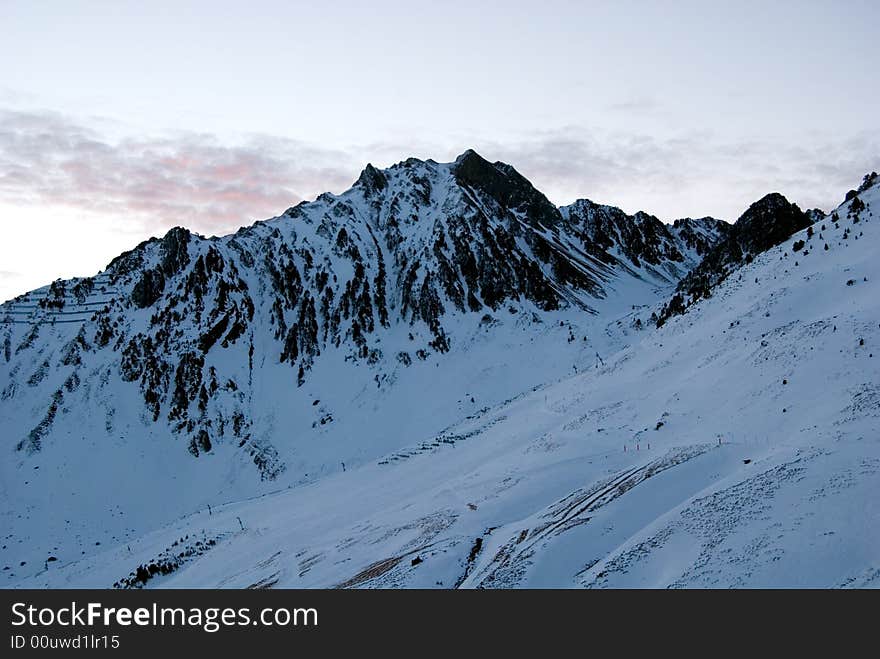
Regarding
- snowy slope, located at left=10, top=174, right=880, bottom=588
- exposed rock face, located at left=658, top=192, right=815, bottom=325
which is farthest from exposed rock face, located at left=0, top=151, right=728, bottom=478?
snowy slope, located at left=10, top=174, right=880, bottom=588

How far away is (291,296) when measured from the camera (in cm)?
9150

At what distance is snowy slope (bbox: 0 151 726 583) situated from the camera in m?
67.8

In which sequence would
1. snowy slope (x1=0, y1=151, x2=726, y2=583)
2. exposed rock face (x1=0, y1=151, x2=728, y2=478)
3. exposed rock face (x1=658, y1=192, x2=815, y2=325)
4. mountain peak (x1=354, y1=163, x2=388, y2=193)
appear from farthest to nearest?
mountain peak (x1=354, y1=163, x2=388, y2=193)
exposed rock face (x1=0, y1=151, x2=728, y2=478)
exposed rock face (x1=658, y1=192, x2=815, y2=325)
snowy slope (x1=0, y1=151, x2=726, y2=583)

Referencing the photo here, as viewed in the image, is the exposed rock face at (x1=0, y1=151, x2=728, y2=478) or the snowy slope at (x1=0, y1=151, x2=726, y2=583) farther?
the exposed rock face at (x1=0, y1=151, x2=728, y2=478)

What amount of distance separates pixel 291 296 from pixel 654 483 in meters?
75.4

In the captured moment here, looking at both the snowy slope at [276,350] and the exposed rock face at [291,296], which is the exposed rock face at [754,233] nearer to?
the snowy slope at [276,350]

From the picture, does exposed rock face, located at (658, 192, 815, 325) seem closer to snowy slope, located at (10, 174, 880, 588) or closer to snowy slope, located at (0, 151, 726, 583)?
snowy slope, located at (0, 151, 726, 583)

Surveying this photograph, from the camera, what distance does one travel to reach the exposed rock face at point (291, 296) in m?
80.9

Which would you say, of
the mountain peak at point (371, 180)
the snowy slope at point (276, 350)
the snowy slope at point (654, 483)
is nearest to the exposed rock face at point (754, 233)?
the snowy slope at point (276, 350)

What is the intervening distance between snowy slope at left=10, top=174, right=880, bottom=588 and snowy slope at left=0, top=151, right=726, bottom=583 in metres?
18.5

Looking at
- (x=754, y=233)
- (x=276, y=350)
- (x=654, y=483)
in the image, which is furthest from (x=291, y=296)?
(x=654, y=483)
